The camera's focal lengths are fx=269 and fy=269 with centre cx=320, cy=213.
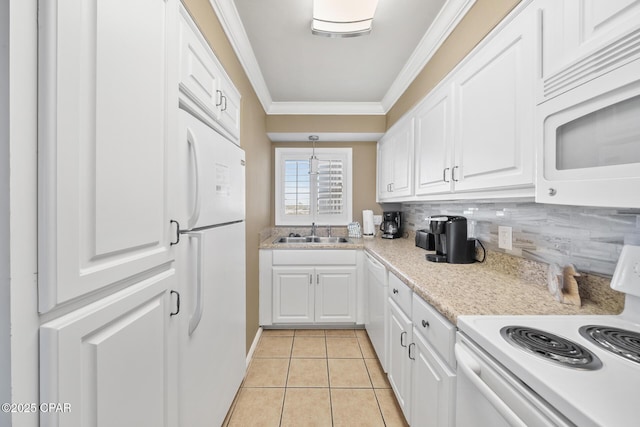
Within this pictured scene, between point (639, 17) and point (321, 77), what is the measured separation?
2.13 metres

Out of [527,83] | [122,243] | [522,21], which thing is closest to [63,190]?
[122,243]

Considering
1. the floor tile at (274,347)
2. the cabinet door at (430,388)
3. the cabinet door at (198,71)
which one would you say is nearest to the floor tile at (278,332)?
the floor tile at (274,347)

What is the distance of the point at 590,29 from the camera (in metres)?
0.78

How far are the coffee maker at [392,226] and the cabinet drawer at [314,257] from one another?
556 mm

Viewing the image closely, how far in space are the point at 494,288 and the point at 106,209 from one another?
1482 mm

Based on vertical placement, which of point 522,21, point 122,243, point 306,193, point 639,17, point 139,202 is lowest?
point 122,243

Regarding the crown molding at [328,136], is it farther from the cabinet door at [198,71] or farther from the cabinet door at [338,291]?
the cabinet door at [198,71]

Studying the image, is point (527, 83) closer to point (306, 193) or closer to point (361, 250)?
point (361, 250)

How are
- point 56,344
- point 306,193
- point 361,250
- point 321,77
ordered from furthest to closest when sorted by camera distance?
point 306,193 < point 361,250 < point 321,77 < point 56,344

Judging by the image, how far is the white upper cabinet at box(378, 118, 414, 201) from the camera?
235 cm

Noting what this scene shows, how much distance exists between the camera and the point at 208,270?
1286mm

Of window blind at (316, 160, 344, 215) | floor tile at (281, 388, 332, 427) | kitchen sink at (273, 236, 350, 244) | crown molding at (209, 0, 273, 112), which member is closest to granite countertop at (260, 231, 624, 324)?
floor tile at (281, 388, 332, 427)

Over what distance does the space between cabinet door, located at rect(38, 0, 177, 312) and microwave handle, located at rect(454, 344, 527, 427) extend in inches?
39.8

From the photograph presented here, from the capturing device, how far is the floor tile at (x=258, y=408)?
64.0 inches
